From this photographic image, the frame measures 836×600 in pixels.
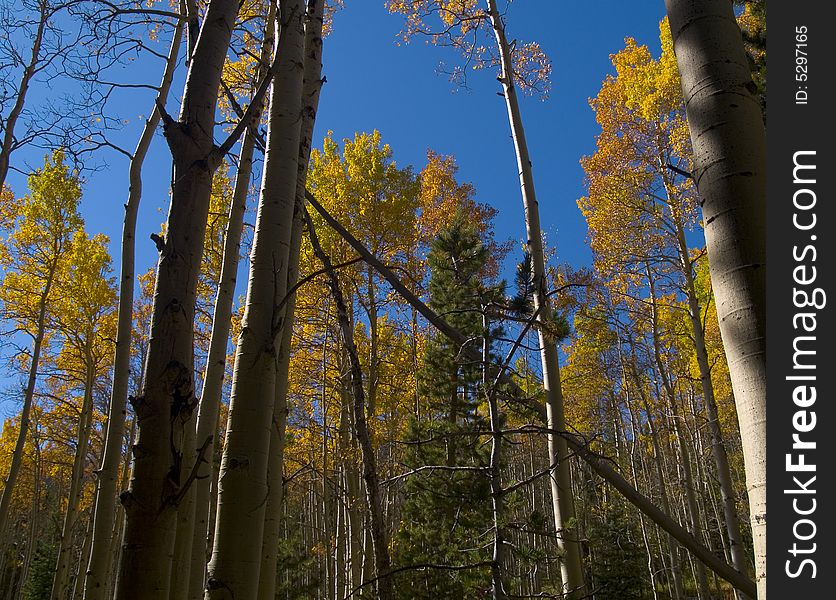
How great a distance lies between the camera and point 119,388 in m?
4.93

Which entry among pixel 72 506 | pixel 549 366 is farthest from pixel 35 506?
pixel 549 366

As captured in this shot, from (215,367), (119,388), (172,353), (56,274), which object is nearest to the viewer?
(172,353)

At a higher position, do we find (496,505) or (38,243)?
(38,243)

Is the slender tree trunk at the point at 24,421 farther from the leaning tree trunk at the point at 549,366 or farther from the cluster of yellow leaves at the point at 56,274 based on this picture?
the leaning tree trunk at the point at 549,366

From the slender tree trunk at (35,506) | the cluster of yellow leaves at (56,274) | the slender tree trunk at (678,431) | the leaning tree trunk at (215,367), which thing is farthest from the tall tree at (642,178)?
the slender tree trunk at (35,506)

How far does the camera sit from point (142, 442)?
1.32 m

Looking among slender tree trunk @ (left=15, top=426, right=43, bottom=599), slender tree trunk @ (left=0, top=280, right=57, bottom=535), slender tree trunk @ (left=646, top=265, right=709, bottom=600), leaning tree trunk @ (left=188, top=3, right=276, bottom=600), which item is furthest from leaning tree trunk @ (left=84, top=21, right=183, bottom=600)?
slender tree trunk @ (left=15, top=426, right=43, bottom=599)

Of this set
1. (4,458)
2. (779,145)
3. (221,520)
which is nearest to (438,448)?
(221,520)

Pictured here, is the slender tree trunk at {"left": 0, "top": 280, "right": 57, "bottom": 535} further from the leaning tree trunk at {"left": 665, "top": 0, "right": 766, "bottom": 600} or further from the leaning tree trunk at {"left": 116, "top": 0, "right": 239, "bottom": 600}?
the leaning tree trunk at {"left": 665, "top": 0, "right": 766, "bottom": 600}

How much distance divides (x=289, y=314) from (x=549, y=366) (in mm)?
2782

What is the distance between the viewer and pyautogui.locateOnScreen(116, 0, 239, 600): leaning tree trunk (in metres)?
1.28

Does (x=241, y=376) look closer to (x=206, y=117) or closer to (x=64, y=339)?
(x=206, y=117)

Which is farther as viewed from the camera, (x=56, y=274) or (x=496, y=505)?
(x=56, y=274)

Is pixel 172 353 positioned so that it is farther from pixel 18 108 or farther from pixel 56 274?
pixel 56 274
